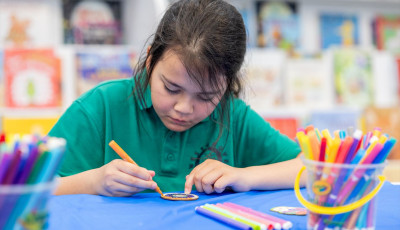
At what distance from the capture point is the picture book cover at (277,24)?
2182 mm

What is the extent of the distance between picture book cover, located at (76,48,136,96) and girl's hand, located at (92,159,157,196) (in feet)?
3.57

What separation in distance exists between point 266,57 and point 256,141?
1.07 m

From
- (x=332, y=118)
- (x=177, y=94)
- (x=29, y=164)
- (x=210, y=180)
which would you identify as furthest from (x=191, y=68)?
(x=332, y=118)

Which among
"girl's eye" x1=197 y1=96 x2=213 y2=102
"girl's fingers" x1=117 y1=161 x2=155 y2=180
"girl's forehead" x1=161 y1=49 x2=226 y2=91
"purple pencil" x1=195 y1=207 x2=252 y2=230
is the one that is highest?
"girl's forehead" x1=161 y1=49 x2=226 y2=91

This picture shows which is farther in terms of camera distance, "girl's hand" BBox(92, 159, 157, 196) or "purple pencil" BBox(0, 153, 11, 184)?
"girl's hand" BBox(92, 159, 157, 196)

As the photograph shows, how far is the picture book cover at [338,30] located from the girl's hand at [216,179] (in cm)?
175

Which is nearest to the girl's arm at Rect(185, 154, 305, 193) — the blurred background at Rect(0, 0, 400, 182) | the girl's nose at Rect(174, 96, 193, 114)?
the girl's nose at Rect(174, 96, 193, 114)

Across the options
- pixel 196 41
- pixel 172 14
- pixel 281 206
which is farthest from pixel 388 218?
pixel 172 14

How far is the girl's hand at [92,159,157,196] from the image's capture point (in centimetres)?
66

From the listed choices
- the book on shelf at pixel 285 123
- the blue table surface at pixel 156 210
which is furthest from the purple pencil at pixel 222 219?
the book on shelf at pixel 285 123

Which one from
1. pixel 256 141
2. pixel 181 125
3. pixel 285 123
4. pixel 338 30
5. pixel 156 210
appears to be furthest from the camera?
pixel 338 30

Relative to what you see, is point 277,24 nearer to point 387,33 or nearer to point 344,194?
point 387,33

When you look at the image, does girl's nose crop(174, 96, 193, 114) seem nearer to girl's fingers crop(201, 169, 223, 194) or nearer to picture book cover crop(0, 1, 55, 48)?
girl's fingers crop(201, 169, 223, 194)

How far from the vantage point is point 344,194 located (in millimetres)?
443
